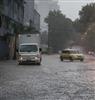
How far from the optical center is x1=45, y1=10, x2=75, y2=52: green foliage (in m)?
169

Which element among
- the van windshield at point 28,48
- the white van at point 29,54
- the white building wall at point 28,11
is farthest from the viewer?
the white building wall at point 28,11

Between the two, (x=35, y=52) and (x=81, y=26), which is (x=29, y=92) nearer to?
(x=35, y=52)

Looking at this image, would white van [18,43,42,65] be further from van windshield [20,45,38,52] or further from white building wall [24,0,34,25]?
white building wall [24,0,34,25]

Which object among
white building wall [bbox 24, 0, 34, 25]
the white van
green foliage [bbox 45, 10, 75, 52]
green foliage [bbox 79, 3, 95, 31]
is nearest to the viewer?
the white van

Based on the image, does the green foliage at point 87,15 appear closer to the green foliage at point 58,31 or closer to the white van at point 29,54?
the green foliage at point 58,31

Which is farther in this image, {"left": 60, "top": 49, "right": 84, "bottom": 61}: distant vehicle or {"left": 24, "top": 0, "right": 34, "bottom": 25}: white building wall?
{"left": 24, "top": 0, "right": 34, "bottom": 25}: white building wall

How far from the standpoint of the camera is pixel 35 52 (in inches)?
1742

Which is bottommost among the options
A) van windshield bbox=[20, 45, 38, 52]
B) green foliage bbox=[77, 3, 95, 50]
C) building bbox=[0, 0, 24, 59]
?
van windshield bbox=[20, 45, 38, 52]

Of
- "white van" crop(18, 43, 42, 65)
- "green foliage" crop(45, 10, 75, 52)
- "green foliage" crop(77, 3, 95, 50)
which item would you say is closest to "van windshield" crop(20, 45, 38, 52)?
"white van" crop(18, 43, 42, 65)

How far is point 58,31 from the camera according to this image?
16812 cm

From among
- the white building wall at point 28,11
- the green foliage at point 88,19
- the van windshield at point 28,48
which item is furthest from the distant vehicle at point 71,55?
the green foliage at point 88,19

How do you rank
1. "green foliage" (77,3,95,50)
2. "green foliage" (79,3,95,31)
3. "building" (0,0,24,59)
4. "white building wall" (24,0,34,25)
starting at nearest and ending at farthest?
"building" (0,0,24,59) → "white building wall" (24,0,34,25) → "green foliage" (77,3,95,50) → "green foliage" (79,3,95,31)

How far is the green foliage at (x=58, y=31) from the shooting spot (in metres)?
169

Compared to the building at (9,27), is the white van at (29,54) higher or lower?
lower
